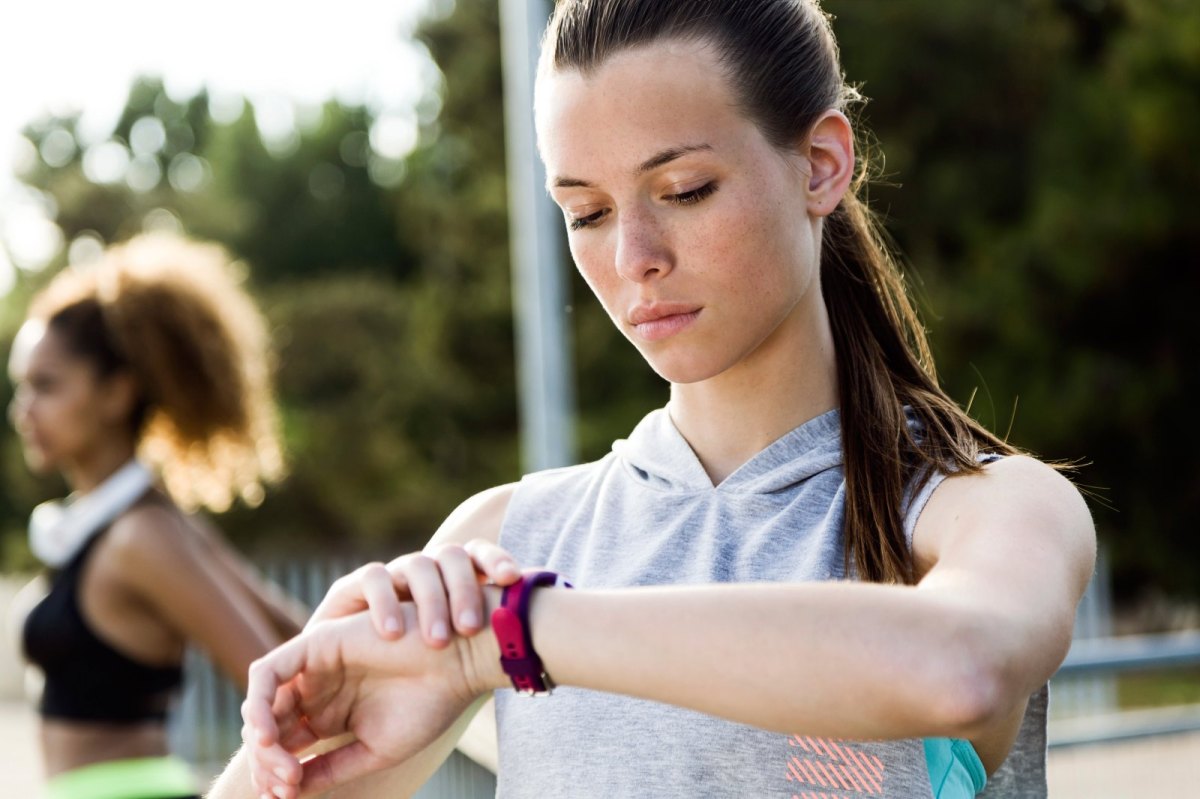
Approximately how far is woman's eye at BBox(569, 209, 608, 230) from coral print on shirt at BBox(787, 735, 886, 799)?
0.56 m

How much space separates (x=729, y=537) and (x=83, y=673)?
2116mm

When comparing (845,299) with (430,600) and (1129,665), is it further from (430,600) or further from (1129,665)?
(1129,665)

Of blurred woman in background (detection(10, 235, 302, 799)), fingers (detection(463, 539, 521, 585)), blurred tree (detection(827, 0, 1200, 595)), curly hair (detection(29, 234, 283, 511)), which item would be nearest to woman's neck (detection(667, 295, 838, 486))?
fingers (detection(463, 539, 521, 585))

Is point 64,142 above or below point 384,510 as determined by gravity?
above

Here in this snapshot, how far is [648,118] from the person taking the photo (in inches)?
56.7

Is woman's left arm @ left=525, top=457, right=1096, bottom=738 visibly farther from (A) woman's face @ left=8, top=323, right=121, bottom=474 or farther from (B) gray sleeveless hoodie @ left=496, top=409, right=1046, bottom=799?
(A) woman's face @ left=8, top=323, right=121, bottom=474

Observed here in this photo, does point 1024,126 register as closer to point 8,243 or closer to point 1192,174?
point 1192,174

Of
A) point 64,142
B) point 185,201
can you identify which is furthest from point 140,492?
point 64,142

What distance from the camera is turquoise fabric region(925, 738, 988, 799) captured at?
1403mm

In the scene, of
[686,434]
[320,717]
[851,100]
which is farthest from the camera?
[851,100]

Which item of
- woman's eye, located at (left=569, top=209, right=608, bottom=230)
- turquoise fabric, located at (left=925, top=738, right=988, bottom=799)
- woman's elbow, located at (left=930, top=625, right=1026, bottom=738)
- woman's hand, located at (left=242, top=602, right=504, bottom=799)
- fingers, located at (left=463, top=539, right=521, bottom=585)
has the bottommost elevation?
turquoise fabric, located at (left=925, top=738, right=988, bottom=799)

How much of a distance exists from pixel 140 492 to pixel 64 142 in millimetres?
23168

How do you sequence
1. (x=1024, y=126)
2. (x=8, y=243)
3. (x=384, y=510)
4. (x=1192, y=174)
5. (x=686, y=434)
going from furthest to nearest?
(x=8, y=243) → (x=384, y=510) → (x=1024, y=126) → (x=1192, y=174) → (x=686, y=434)

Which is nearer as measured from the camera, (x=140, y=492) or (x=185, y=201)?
(x=140, y=492)
